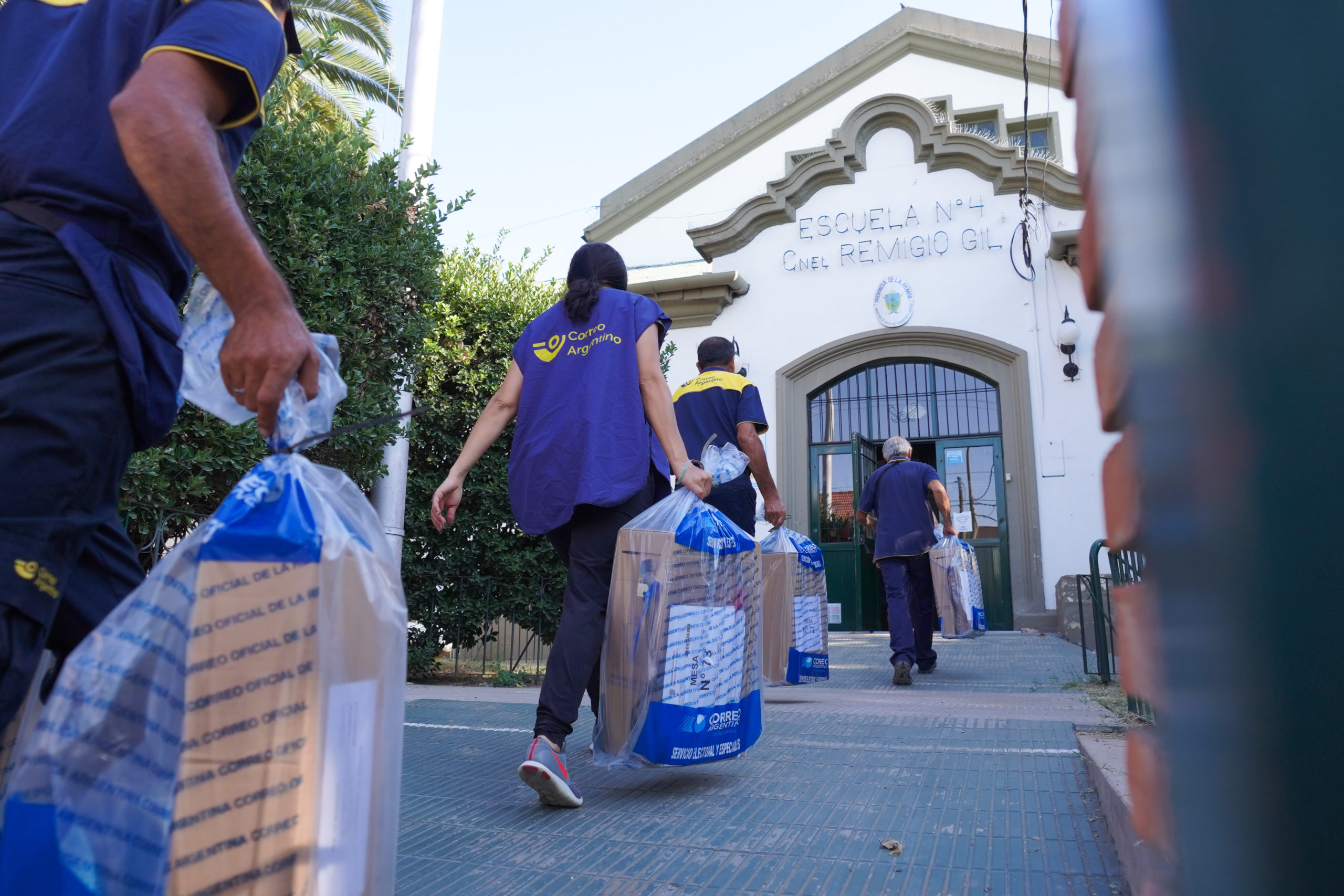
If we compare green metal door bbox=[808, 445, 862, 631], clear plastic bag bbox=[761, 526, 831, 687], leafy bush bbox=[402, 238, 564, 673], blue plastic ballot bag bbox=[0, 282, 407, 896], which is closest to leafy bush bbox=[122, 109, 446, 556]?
leafy bush bbox=[402, 238, 564, 673]

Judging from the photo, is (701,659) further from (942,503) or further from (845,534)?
(845,534)

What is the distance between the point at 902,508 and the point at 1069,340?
562 centimetres

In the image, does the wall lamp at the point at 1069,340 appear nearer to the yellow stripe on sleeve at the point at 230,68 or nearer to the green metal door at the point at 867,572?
the green metal door at the point at 867,572

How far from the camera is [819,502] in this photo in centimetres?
1245

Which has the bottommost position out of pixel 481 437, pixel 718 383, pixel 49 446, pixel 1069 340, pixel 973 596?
pixel 973 596

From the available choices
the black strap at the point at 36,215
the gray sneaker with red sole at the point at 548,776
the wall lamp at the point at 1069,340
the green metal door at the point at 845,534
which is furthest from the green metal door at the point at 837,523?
the black strap at the point at 36,215

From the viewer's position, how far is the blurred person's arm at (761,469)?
496 centimetres

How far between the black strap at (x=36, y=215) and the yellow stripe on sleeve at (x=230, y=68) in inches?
10.8

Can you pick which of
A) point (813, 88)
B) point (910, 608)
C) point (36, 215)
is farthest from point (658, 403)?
point (813, 88)

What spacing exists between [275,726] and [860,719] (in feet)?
11.8

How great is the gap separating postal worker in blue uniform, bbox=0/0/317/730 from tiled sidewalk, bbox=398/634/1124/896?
126 cm

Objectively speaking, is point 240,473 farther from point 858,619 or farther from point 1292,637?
point 858,619

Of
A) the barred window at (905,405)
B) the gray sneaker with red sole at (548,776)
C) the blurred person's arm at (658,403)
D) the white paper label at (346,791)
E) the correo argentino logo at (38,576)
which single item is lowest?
the gray sneaker with red sole at (548,776)

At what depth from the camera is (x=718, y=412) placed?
509 cm
